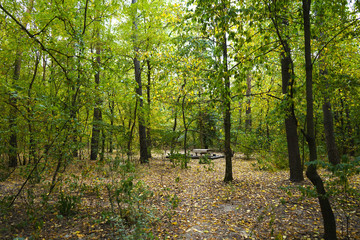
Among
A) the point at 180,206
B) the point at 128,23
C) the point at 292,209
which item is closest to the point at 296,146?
the point at 292,209

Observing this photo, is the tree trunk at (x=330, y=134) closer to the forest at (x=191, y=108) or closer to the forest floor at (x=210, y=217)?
the forest at (x=191, y=108)

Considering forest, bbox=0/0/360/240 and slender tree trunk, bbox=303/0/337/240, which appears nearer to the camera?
slender tree trunk, bbox=303/0/337/240

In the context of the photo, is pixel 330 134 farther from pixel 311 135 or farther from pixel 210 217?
pixel 210 217

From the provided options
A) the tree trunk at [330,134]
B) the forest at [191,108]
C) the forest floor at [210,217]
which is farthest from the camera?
the tree trunk at [330,134]

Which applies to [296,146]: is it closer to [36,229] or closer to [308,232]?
[308,232]

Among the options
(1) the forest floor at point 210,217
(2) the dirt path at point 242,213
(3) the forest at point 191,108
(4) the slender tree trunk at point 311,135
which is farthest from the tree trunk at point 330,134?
(4) the slender tree trunk at point 311,135

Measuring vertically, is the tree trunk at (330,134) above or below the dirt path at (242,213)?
above

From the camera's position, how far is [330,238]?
2.70 meters

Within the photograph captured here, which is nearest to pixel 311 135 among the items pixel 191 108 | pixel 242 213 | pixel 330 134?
pixel 242 213

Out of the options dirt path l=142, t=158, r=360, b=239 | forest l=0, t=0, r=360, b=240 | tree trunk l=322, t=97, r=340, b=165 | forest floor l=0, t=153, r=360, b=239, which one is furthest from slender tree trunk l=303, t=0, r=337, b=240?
tree trunk l=322, t=97, r=340, b=165

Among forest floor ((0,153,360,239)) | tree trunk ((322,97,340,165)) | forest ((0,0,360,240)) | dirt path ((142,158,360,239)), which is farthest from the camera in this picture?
tree trunk ((322,97,340,165))

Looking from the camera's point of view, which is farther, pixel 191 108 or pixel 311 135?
pixel 191 108

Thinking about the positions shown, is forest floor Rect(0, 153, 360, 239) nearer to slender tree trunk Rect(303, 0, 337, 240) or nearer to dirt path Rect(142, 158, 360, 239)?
dirt path Rect(142, 158, 360, 239)

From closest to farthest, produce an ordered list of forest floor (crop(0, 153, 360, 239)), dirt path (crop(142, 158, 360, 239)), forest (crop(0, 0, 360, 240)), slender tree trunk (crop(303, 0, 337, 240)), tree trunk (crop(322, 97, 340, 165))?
slender tree trunk (crop(303, 0, 337, 240))
forest (crop(0, 0, 360, 240))
forest floor (crop(0, 153, 360, 239))
dirt path (crop(142, 158, 360, 239))
tree trunk (crop(322, 97, 340, 165))
